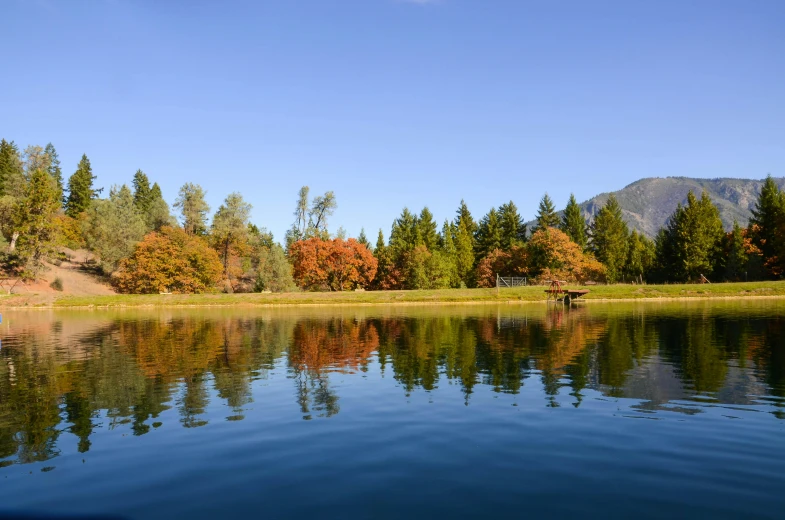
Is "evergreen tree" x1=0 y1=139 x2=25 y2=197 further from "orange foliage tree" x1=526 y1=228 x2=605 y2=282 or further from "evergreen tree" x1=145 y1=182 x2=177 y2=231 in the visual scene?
"orange foliage tree" x1=526 y1=228 x2=605 y2=282

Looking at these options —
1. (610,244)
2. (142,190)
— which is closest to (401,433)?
(610,244)

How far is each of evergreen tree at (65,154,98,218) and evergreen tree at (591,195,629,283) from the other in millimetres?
143223

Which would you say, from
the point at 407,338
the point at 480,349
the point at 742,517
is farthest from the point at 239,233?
the point at 742,517

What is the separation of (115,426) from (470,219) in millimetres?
137279

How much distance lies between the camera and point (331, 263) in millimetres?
114125

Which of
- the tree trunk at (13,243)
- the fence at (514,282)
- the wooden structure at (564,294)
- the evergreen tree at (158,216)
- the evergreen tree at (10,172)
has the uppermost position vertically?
the evergreen tree at (10,172)

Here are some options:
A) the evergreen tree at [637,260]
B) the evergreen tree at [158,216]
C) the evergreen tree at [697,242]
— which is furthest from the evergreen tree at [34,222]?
the evergreen tree at [637,260]

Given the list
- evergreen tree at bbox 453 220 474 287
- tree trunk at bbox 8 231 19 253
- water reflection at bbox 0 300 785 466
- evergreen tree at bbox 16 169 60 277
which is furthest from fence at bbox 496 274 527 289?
tree trunk at bbox 8 231 19 253

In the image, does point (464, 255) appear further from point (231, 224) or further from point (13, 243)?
point (13, 243)

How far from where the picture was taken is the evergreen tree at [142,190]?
6683 inches

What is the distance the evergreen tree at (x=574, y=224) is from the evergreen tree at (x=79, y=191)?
135 metres

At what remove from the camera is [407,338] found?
3834 centimetres

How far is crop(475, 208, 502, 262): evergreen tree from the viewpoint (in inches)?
5330

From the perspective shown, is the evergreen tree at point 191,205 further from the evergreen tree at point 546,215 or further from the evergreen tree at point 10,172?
the evergreen tree at point 546,215
